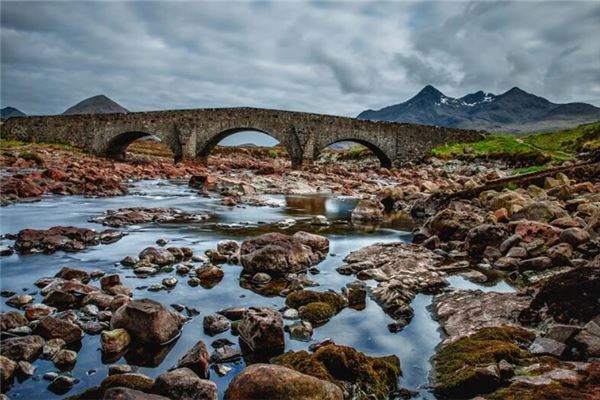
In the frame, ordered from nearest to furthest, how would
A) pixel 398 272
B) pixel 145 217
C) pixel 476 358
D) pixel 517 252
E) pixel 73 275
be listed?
pixel 476 358, pixel 73 275, pixel 398 272, pixel 517 252, pixel 145 217

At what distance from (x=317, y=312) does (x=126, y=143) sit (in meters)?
40.3

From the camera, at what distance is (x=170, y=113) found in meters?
36.2

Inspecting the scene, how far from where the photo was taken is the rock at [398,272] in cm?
516

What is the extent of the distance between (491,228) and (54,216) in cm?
1008

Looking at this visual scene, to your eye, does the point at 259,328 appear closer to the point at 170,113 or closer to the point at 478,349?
the point at 478,349

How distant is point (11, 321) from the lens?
13.3 feet

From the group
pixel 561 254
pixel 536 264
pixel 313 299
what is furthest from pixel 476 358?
pixel 561 254

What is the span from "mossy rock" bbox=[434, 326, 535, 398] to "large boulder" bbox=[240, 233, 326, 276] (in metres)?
2.84

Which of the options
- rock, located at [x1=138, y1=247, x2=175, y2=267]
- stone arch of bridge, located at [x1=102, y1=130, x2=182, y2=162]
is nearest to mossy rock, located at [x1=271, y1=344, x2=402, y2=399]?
rock, located at [x1=138, y1=247, x2=175, y2=267]

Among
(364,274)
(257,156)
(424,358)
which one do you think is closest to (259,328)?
(424,358)

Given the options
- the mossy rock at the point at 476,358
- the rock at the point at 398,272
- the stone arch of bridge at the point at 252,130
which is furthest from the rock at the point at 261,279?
the stone arch of bridge at the point at 252,130

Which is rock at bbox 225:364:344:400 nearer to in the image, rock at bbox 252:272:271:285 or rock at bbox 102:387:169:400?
rock at bbox 102:387:169:400

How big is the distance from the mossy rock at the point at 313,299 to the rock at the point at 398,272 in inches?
19.8

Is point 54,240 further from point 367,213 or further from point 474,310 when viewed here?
point 367,213
